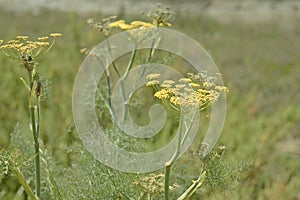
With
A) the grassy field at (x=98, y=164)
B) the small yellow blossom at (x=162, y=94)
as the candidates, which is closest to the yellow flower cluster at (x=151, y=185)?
the grassy field at (x=98, y=164)

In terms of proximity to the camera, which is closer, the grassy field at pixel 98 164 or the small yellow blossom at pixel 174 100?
the small yellow blossom at pixel 174 100

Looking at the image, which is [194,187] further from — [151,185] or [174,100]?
[174,100]

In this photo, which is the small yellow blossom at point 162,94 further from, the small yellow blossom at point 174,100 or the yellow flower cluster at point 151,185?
the yellow flower cluster at point 151,185

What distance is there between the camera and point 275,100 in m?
6.97

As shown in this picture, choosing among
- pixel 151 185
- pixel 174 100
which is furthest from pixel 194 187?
pixel 174 100

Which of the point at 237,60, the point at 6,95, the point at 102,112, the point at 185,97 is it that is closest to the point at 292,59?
the point at 237,60

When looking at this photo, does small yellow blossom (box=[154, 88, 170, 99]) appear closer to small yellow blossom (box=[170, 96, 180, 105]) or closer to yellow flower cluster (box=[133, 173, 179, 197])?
small yellow blossom (box=[170, 96, 180, 105])

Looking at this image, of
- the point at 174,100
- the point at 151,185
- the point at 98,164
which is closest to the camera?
the point at 174,100

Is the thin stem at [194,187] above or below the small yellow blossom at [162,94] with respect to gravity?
below

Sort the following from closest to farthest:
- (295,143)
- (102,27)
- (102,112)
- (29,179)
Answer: (102,27)
(29,179)
(102,112)
(295,143)

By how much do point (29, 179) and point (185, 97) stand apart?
941 millimetres

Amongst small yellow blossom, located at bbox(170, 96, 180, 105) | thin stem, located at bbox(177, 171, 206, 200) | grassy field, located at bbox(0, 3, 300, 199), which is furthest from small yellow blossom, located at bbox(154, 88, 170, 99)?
grassy field, located at bbox(0, 3, 300, 199)

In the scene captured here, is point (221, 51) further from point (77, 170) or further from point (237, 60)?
point (77, 170)

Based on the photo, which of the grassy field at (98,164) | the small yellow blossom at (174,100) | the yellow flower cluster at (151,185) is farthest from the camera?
the grassy field at (98,164)
